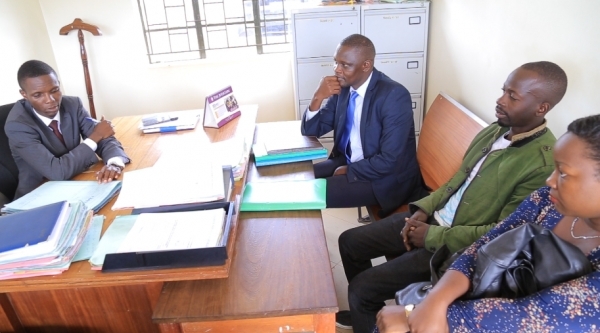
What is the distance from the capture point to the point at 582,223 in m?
0.98

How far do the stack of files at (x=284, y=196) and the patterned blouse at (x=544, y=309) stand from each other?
0.57m

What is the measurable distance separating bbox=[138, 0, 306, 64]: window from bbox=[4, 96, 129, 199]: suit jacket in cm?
215

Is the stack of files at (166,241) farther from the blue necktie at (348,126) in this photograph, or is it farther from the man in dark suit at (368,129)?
the blue necktie at (348,126)

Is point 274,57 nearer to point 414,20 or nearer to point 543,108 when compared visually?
point 414,20

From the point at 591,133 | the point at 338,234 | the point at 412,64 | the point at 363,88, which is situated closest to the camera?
the point at 591,133

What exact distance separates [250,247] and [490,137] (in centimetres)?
100

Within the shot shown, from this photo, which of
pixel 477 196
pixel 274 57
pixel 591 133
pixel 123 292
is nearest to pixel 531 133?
pixel 477 196

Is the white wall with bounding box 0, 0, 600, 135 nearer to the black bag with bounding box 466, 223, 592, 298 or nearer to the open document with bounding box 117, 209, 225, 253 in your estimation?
the black bag with bounding box 466, 223, 592, 298

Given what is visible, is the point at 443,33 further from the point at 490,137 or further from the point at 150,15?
the point at 150,15

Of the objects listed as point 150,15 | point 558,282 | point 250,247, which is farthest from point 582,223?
point 150,15

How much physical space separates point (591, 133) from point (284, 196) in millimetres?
954

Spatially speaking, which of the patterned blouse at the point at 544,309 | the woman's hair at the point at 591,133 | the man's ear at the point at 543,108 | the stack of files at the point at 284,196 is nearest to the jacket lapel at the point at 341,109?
the stack of files at the point at 284,196

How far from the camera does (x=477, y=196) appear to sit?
143cm

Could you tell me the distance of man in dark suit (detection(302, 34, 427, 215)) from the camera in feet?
6.35
